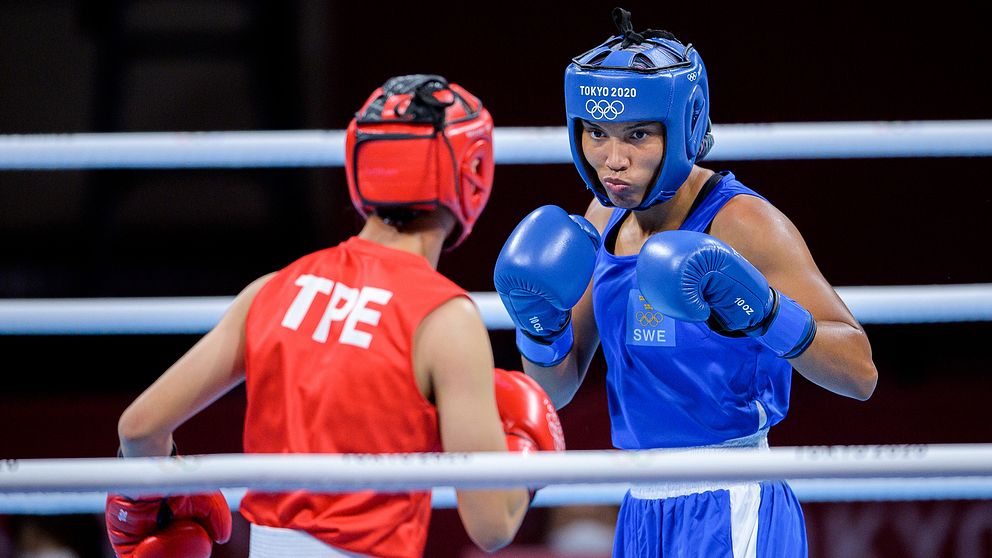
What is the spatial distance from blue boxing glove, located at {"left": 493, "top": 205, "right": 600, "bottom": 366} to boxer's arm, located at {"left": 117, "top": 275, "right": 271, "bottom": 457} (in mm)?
480

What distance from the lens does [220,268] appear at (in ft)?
12.7

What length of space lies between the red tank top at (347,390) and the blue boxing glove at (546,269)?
372 mm

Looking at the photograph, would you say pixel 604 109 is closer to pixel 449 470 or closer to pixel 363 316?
pixel 363 316

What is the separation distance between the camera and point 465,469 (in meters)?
1.28

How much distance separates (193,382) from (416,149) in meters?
0.40

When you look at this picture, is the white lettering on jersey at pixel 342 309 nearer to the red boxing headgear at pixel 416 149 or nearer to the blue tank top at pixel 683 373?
the red boxing headgear at pixel 416 149

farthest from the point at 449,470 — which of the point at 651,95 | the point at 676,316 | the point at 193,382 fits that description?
the point at 651,95

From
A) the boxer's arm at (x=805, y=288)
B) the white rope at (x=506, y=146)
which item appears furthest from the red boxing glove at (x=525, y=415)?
the white rope at (x=506, y=146)

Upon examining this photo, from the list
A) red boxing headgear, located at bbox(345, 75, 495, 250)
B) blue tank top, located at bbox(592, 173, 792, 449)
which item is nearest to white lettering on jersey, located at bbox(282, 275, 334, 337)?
red boxing headgear, located at bbox(345, 75, 495, 250)

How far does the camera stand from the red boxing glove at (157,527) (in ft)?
5.34

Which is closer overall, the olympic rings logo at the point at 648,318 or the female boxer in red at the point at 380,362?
the female boxer in red at the point at 380,362

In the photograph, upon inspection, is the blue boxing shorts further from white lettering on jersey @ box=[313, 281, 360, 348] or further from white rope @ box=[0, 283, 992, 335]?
white lettering on jersey @ box=[313, 281, 360, 348]

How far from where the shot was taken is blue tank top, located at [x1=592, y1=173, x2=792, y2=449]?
1.84 metres

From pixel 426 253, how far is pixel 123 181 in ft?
8.70
